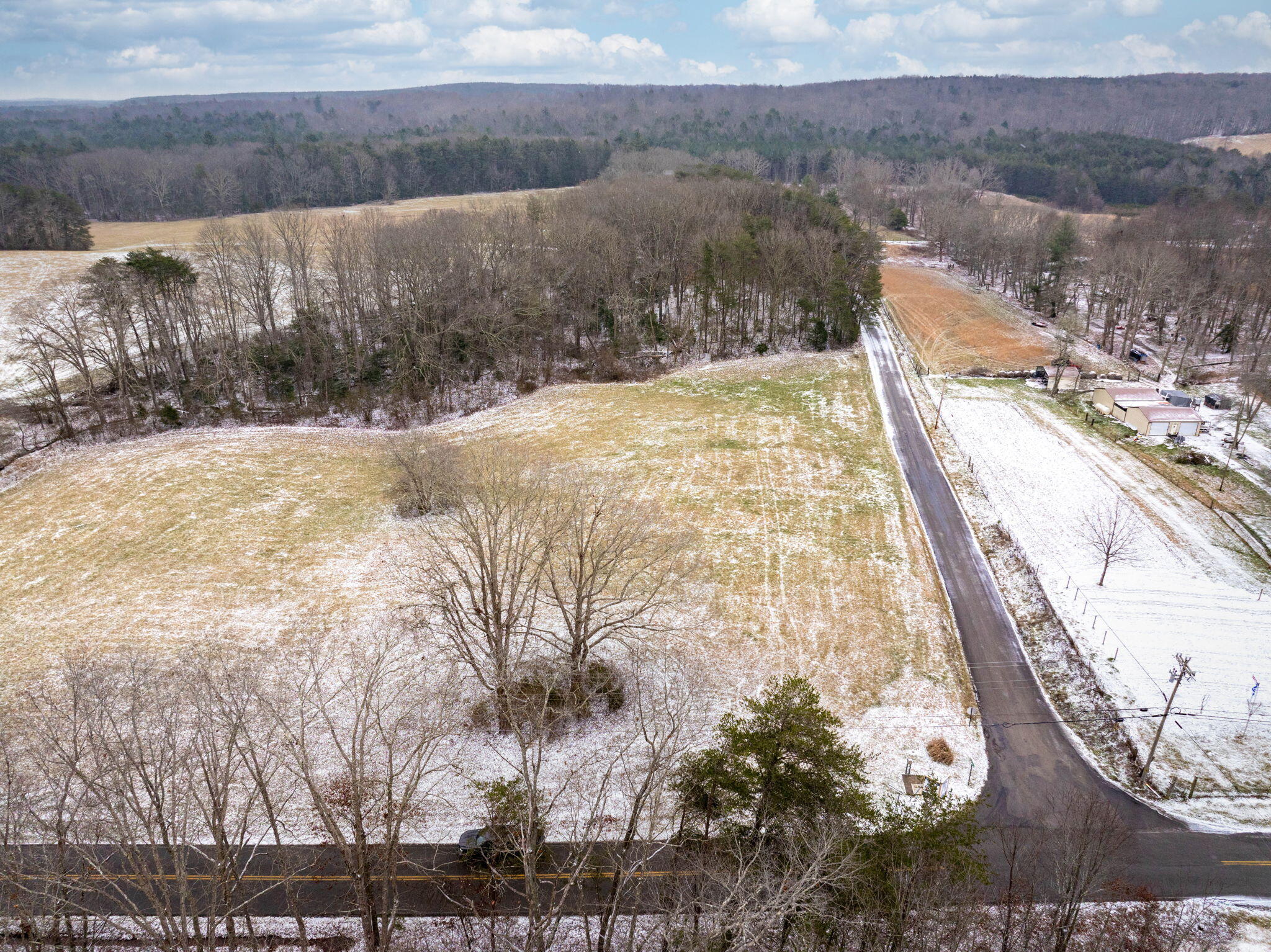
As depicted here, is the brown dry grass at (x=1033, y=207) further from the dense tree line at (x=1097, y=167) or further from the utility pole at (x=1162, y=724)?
the utility pole at (x=1162, y=724)

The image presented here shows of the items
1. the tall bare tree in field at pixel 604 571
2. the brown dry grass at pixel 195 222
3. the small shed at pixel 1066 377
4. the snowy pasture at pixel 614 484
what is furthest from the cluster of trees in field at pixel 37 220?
the small shed at pixel 1066 377

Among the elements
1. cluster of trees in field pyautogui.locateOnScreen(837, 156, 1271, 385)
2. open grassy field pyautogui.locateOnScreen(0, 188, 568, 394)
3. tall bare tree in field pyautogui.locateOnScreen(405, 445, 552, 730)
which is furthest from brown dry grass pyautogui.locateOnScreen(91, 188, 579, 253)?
cluster of trees in field pyautogui.locateOnScreen(837, 156, 1271, 385)

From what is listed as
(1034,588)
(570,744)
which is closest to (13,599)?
(570,744)

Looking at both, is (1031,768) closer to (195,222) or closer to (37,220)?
(37,220)

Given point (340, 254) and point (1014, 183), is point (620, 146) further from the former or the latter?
point (340, 254)

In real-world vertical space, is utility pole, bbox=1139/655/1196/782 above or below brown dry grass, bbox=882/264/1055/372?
below

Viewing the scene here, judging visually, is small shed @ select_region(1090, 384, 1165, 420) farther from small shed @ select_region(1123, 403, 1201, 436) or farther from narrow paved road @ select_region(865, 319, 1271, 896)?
narrow paved road @ select_region(865, 319, 1271, 896)
